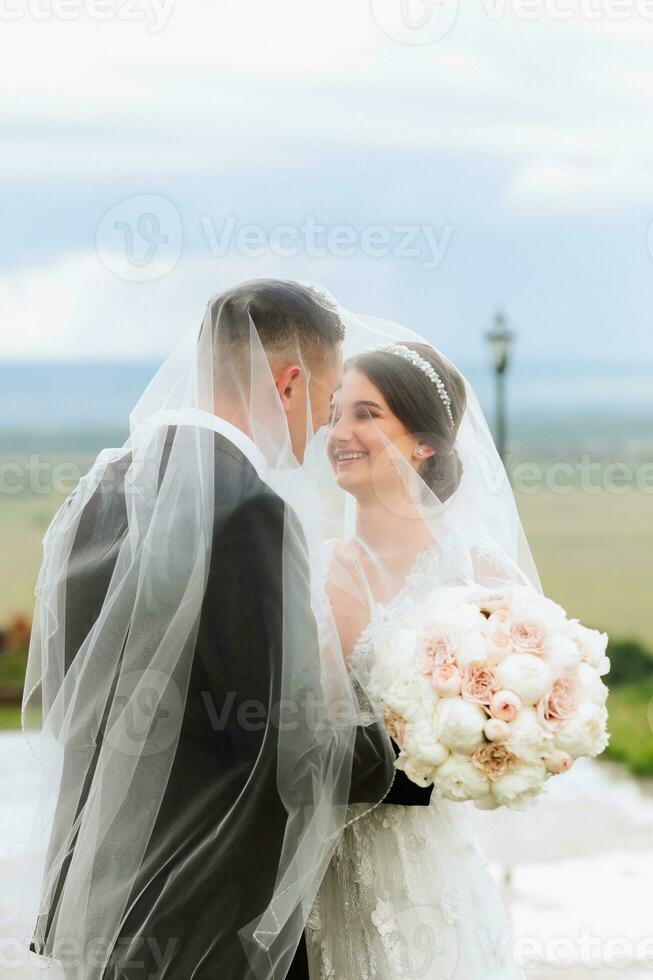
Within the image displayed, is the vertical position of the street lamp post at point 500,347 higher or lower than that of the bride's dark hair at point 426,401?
lower

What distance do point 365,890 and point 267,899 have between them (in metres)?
0.64

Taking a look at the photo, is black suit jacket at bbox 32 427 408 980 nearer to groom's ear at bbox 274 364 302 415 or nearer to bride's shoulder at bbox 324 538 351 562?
groom's ear at bbox 274 364 302 415

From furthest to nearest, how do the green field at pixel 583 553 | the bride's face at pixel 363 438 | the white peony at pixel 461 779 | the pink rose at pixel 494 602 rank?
the green field at pixel 583 553 → the bride's face at pixel 363 438 → the pink rose at pixel 494 602 → the white peony at pixel 461 779

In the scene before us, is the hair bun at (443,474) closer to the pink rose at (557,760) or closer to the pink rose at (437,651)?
the pink rose at (437,651)

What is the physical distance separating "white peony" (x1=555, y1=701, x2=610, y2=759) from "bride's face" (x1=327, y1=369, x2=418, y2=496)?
1.02 meters

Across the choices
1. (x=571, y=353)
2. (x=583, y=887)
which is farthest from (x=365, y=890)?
(x=571, y=353)

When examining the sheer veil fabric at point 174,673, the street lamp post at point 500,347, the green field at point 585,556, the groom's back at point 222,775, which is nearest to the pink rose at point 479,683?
the sheer veil fabric at point 174,673

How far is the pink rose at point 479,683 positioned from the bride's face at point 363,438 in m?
0.88

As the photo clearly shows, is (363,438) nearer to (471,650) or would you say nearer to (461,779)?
(471,650)

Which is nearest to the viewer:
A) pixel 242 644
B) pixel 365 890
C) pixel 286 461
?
pixel 242 644

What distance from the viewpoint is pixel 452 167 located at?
76.6 ft

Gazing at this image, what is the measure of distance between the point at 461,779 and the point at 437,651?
29cm

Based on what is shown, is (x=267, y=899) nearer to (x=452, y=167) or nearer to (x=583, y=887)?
(x=583, y=887)

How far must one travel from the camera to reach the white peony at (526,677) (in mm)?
2461
